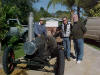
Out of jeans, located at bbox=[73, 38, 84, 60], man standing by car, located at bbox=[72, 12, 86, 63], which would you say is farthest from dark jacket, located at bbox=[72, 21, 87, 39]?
jeans, located at bbox=[73, 38, 84, 60]

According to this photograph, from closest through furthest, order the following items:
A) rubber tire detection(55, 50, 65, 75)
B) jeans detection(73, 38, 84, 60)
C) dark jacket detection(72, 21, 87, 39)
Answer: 1. rubber tire detection(55, 50, 65, 75)
2. dark jacket detection(72, 21, 87, 39)
3. jeans detection(73, 38, 84, 60)

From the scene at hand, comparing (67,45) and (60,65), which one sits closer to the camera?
(60,65)

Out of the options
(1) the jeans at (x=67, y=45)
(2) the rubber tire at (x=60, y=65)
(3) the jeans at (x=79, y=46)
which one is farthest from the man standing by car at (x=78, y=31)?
(2) the rubber tire at (x=60, y=65)

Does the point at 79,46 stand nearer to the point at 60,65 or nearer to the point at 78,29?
the point at 78,29

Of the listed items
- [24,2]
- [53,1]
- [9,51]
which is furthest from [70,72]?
[53,1]

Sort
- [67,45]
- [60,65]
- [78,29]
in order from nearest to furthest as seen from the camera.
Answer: [60,65]
[78,29]
[67,45]

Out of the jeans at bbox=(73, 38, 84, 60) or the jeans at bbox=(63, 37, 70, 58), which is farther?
the jeans at bbox=(63, 37, 70, 58)

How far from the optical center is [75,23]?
7199 millimetres

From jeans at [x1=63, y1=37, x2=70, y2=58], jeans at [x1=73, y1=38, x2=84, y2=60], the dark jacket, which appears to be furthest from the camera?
jeans at [x1=63, y1=37, x2=70, y2=58]

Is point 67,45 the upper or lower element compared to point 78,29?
lower

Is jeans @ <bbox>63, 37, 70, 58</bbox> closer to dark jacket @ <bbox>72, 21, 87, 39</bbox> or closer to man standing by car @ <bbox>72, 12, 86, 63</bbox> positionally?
man standing by car @ <bbox>72, 12, 86, 63</bbox>

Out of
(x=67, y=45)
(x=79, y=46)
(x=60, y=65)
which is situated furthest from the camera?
(x=67, y=45)

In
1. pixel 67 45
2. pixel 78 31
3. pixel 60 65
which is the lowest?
pixel 60 65

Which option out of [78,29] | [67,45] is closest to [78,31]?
[78,29]
